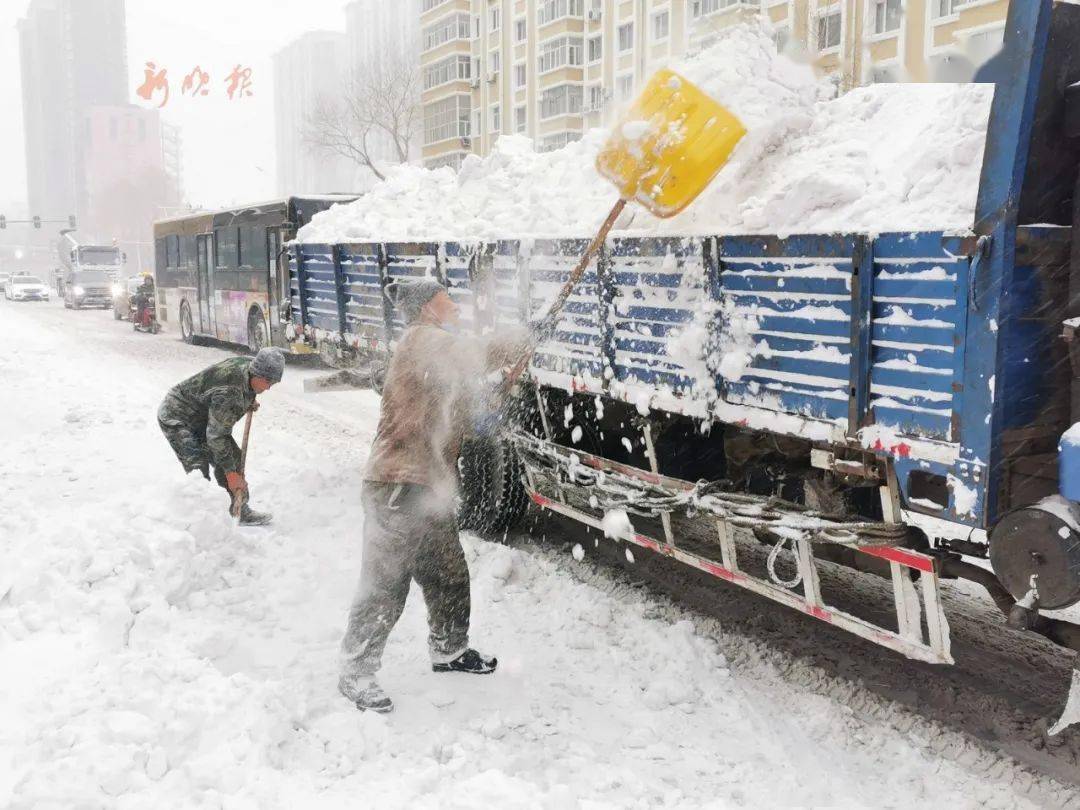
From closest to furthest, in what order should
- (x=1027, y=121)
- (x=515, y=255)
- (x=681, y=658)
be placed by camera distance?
(x=1027, y=121) → (x=681, y=658) → (x=515, y=255)

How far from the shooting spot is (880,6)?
25.2 m

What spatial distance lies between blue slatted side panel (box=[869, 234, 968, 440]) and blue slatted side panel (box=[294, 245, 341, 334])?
5524 millimetres

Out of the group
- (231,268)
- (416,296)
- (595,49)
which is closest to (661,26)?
(595,49)

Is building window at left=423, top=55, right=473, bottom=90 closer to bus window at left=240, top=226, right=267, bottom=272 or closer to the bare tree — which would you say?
the bare tree

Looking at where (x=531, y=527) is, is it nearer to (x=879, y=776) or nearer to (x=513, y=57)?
(x=879, y=776)

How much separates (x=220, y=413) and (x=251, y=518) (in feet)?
2.42

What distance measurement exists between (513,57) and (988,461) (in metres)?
45.7

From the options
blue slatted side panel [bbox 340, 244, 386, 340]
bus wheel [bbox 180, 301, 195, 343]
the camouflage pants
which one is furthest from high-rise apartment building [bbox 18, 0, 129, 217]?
the camouflage pants

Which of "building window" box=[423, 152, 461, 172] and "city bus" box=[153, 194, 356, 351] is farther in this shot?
"building window" box=[423, 152, 461, 172]

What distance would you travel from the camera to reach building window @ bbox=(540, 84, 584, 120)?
41.2 metres

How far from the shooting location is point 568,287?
4887 mm

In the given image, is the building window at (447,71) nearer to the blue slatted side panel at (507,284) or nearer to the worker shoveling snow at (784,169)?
the worker shoveling snow at (784,169)

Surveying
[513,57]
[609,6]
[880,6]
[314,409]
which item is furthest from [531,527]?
[513,57]

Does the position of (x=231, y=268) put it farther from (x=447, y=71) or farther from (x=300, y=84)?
(x=300, y=84)
